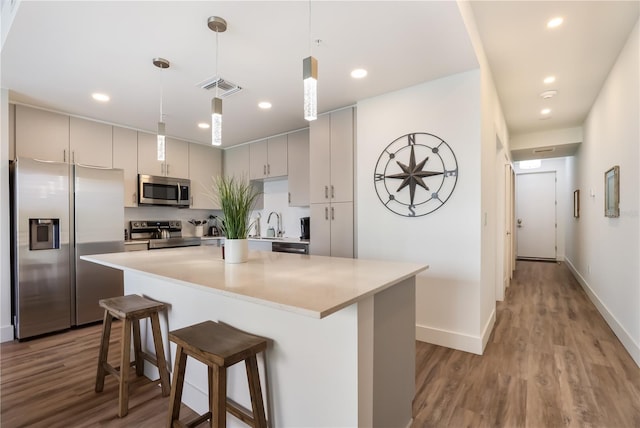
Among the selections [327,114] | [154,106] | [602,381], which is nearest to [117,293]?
[154,106]

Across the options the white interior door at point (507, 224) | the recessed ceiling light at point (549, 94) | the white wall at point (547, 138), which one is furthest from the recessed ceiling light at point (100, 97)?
the white wall at point (547, 138)

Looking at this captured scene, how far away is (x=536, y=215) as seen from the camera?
7.89m

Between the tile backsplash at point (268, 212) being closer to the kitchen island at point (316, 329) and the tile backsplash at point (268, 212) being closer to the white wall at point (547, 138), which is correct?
the kitchen island at point (316, 329)

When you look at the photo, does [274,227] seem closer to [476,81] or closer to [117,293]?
[117,293]

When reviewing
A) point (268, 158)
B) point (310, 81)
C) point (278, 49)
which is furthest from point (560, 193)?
point (310, 81)

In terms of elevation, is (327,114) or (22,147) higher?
(327,114)

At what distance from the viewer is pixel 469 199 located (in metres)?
2.63

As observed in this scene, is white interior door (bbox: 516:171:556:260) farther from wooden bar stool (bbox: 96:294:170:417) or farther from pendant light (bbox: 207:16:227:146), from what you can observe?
wooden bar stool (bbox: 96:294:170:417)

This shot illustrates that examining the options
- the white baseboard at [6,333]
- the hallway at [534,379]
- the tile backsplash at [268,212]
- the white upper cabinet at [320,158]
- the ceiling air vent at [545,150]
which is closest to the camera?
the hallway at [534,379]

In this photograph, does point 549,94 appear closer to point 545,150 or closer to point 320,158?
point 545,150

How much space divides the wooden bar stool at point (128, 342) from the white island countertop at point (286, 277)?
29cm

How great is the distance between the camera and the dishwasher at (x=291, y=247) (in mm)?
3969

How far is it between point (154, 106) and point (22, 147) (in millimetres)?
1442

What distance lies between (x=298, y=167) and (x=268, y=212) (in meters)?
1.26
